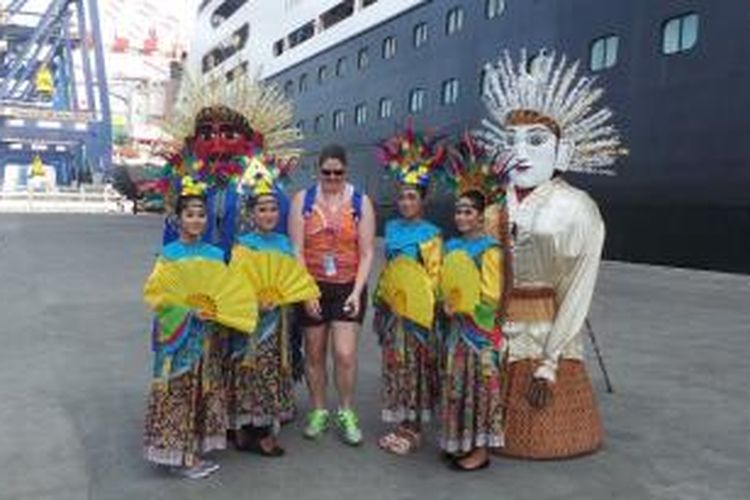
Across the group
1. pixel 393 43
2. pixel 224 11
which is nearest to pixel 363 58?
pixel 393 43

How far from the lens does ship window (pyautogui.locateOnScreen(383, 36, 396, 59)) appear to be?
1006 inches

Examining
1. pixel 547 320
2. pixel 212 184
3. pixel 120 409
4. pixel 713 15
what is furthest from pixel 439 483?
pixel 713 15

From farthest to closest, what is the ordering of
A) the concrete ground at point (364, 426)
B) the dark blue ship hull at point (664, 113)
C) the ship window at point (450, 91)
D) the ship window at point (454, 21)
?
the ship window at point (450, 91) < the ship window at point (454, 21) < the dark blue ship hull at point (664, 113) < the concrete ground at point (364, 426)

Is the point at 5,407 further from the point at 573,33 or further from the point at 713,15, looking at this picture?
the point at 573,33

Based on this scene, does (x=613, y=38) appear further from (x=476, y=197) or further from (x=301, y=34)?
(x=301, y=34)

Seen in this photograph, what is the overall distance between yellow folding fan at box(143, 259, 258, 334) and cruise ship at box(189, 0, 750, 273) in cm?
425

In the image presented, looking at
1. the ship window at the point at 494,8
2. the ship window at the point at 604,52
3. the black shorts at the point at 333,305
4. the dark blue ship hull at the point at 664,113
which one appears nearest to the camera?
the black shorts at the point at 333,305

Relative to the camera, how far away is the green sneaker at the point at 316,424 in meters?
5.34

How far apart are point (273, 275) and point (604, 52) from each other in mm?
13948

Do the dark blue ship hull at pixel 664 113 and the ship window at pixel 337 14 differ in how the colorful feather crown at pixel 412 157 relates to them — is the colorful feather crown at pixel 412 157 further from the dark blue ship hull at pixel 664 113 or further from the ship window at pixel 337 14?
the ship window at pixel 337 14

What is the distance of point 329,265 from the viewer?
515cm

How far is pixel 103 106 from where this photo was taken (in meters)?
64.2

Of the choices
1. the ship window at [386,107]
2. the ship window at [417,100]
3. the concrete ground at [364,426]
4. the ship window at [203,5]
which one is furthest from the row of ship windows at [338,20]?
the ship window at [203,5]

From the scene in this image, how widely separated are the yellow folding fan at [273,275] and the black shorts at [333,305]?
272 mm
